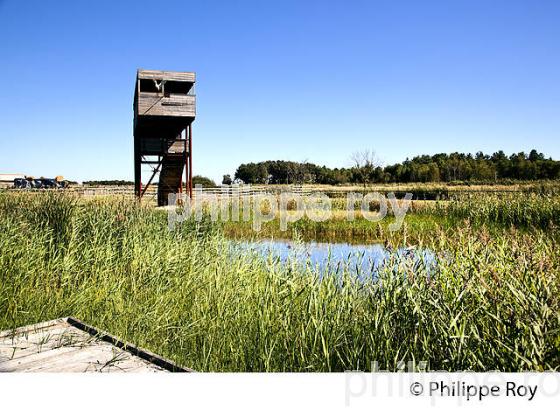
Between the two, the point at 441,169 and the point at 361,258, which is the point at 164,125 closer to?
the point at 441,169

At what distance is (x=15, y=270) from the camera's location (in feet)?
14.7

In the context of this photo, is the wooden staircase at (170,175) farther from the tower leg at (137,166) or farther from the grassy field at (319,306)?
the grassy field at (319,306)

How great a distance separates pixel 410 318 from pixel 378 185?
14987 mm

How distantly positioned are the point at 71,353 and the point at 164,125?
511 inches

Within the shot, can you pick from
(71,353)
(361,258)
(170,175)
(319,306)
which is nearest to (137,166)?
(170,175)

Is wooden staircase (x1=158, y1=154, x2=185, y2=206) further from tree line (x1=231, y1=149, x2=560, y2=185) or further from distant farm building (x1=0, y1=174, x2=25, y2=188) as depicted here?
distant farm building (x1=0, y1=174, x2=25, y2=188)

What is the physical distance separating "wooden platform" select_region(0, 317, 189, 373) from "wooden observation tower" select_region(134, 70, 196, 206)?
1041 centimetres

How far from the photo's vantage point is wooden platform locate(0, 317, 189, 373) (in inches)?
95.3

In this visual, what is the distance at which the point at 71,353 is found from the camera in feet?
8.62

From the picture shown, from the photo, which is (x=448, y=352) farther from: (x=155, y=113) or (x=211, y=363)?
(x=155, y=113)

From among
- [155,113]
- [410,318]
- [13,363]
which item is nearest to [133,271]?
[13,363]

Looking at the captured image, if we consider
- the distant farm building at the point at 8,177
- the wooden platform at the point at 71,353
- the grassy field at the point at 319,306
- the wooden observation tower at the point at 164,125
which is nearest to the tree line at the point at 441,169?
the wooden observation tower at the point at 164,125

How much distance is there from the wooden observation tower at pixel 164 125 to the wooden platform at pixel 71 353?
34.2 feet

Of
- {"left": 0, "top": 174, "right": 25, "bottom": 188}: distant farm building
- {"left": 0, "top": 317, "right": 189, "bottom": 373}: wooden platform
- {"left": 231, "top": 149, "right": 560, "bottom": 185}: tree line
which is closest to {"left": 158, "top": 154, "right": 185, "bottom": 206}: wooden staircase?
{"left": 231, "top": 149, "right": 560, "bottom": 185}: tree line
